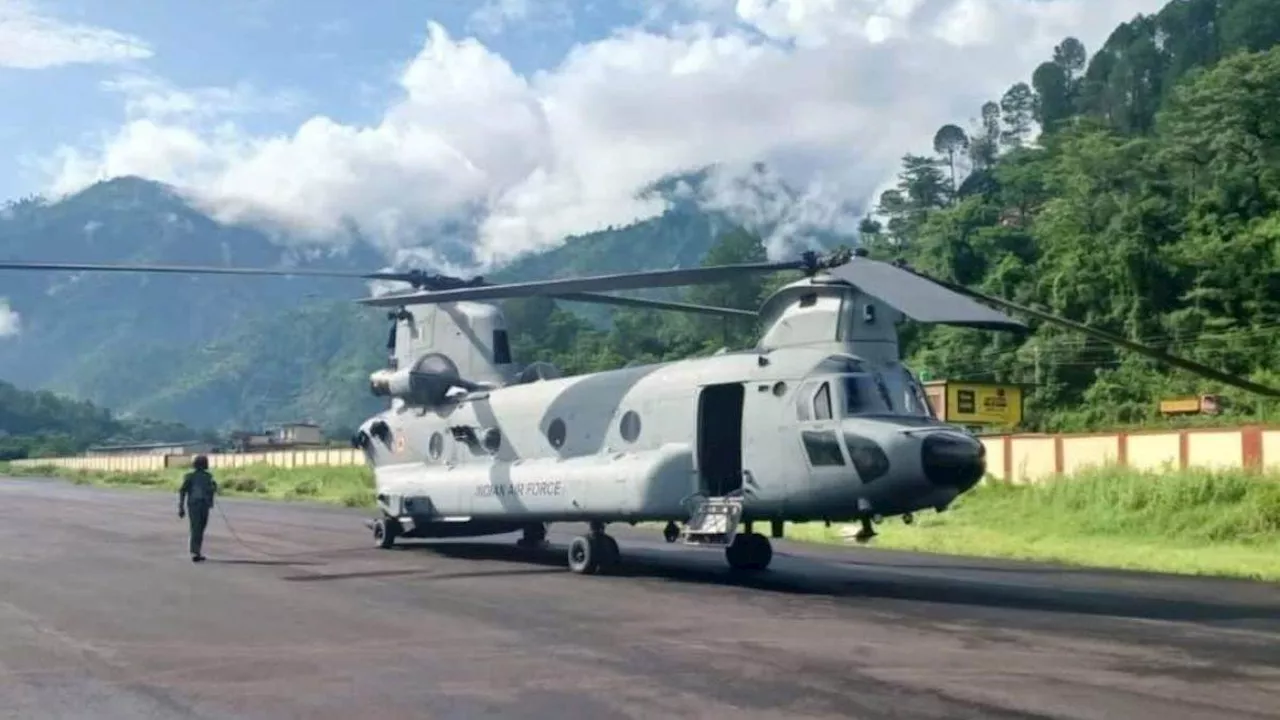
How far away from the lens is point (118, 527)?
1257 inches

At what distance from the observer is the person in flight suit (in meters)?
22.0

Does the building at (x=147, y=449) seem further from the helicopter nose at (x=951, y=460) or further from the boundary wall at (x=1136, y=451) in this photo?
the helicopter nose at (x=951, y=460)

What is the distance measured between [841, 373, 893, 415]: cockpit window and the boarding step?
1.91 meters

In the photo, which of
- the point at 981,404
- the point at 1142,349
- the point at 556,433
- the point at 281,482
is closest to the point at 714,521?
the point at 556,433

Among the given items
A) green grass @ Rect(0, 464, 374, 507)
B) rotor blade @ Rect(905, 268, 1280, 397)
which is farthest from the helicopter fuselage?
green grass @ Rect(0, 464, 374, 507)

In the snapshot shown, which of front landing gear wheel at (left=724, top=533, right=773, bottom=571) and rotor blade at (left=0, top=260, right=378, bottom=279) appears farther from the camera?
front landing gear wheel at (left=724, top=533, right=773, bottom=571)

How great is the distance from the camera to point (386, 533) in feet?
78.4

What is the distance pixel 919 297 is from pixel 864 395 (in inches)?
109

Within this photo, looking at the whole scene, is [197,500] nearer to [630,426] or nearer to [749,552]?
[630,426]

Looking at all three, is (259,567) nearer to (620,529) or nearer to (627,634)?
(627,634)

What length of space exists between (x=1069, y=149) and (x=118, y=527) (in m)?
84.4

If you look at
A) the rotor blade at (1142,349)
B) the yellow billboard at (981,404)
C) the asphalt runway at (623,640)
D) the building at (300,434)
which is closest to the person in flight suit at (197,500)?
the asphalt runway at (623,640)

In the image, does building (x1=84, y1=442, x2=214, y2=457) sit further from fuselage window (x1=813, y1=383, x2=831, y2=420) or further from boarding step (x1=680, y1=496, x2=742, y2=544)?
fuselage window (x1=813, y1=383, x2=831, y2=420)

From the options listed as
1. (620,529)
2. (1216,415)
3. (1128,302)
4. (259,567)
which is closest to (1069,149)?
(1128,302)
